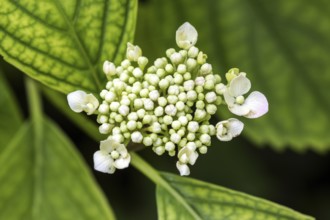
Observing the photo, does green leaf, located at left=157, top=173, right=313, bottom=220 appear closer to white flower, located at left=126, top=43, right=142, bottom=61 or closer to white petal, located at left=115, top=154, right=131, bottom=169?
white petal, located at left=115, top=154, right=131, bottom=169

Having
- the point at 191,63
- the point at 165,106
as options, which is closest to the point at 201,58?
the point at 191,63

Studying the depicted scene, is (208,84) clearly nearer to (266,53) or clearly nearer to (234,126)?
(234,126)

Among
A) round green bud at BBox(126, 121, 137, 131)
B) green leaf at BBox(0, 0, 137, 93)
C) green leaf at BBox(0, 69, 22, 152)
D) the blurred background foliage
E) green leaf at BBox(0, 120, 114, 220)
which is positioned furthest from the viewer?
the blurred background foliage

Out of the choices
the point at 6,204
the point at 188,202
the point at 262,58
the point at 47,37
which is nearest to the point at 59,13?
the point at 47,37

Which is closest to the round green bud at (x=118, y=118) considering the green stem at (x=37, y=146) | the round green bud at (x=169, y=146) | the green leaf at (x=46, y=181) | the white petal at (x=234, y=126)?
the round green bud at (x=169, y=146)

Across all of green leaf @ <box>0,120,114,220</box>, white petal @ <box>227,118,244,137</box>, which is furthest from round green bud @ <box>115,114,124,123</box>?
green leaf @ <box>0,120,114,220</box>

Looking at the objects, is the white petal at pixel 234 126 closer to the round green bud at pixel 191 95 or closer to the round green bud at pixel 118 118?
the round green bud at pixel 191 95
